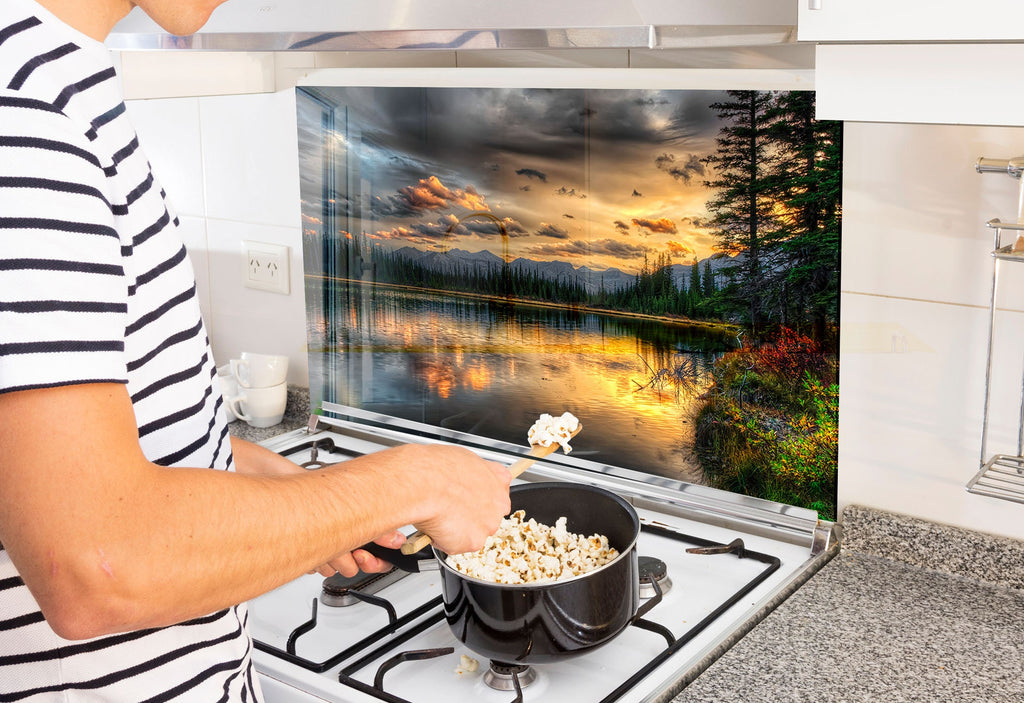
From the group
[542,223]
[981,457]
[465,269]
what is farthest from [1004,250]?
[465,269]

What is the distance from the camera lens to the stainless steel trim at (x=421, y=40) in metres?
0.87

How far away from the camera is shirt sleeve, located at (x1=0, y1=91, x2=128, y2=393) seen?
0.48m

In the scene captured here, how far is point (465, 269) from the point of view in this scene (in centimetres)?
150

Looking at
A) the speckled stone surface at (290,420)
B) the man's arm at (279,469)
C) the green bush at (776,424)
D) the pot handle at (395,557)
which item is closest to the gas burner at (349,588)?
the pot handle at (395,557)

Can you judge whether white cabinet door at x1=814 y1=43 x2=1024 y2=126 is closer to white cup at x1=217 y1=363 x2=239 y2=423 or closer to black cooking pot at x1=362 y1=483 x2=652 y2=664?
black cooking pot at x1=362 y1=483 x2=652 y2=664

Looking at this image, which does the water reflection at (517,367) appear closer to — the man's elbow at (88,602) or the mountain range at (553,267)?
the mountain range at (553,267)

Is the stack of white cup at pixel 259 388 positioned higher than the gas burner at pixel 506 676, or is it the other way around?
the stack of white cup at pixel 259 388

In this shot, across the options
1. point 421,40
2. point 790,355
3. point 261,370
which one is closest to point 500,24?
point 421,40

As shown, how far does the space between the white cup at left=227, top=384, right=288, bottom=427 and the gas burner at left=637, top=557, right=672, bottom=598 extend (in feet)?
2.64

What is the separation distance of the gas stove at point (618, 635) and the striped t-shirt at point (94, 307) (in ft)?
0.79

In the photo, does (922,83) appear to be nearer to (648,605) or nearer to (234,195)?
(648,605)

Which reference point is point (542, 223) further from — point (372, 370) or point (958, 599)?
point (958, 599)

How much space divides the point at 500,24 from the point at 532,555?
1.82 ft

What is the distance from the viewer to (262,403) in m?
1.71
